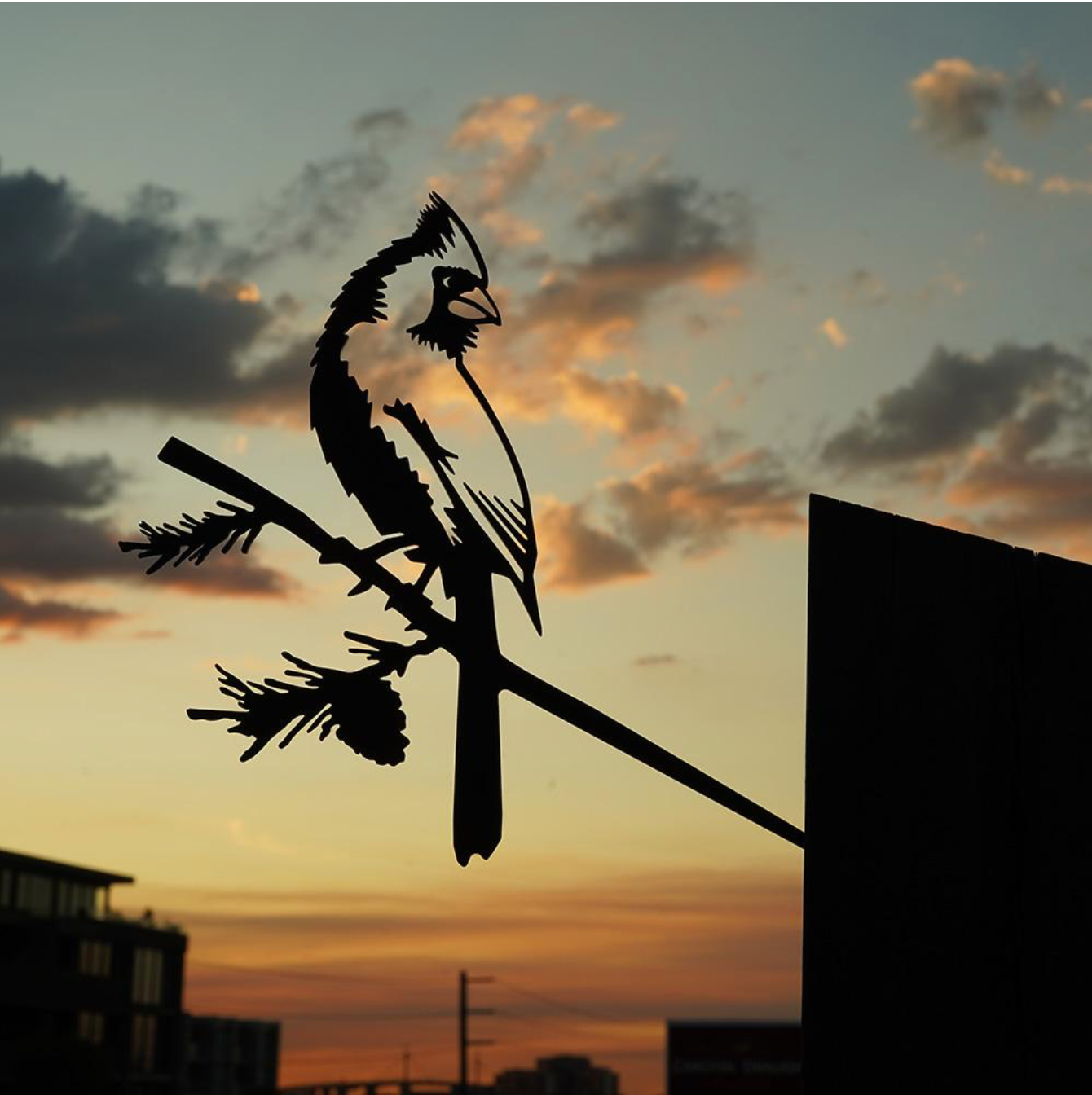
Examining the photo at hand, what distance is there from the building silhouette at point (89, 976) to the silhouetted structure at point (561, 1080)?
8866 centimetres

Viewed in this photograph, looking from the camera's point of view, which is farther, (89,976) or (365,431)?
(89,976)

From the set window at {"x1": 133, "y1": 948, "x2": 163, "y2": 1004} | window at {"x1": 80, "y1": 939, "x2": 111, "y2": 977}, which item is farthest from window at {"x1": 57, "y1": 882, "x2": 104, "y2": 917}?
window at {"x1": 133, "y1": 948, "x2": 163, "y2": 1004}

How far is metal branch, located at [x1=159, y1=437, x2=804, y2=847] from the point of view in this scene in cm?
425

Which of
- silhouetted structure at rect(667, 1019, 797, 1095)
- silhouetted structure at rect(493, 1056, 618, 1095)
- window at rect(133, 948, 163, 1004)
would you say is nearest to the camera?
silhouetted structure at rect(667, 1019, 797, 1095)

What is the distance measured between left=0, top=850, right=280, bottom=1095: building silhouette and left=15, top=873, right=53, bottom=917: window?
30mm

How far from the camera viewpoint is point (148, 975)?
224ft

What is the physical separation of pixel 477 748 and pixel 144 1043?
6703 cm

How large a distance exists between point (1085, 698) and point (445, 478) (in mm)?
1732

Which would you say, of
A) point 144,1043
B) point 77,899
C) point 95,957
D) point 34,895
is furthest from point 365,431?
point 144,1043

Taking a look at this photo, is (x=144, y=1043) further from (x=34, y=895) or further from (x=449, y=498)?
(x=449, y=498)

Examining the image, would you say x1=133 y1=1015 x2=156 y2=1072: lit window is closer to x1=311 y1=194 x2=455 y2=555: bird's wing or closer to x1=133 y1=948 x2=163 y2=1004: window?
x1=133 y1=948 x2=163 y2=1004: window

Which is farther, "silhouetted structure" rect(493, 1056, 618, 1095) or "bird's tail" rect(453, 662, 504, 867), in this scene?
"silhouetted structure" rect(493, 1056, 618, 1095)

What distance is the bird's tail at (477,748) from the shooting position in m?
4.39

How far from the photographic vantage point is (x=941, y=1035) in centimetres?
429
